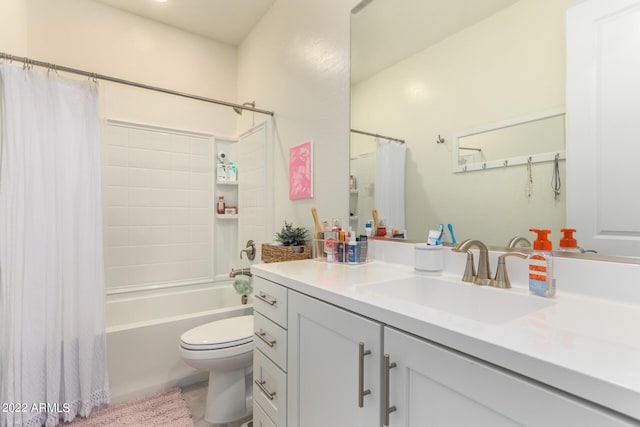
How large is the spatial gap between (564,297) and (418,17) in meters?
1.19

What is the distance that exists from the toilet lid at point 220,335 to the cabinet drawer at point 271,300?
469 mm

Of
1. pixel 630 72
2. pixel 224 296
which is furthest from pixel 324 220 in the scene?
pixel 224 296

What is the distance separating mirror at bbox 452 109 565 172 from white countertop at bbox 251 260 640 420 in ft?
1.39

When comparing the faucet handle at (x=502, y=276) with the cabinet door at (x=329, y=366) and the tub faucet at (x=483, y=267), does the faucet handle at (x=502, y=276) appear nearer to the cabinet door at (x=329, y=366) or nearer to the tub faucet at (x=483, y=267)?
the tub faucet at (x=483, y=267)

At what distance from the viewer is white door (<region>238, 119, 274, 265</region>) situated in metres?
2.42

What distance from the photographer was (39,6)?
2193mm

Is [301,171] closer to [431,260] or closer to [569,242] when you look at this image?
[431,260]

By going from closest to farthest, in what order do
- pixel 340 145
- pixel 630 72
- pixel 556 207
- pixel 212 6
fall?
1. pixel 630 72
2. pixel 556 207
3. pixel 340 145
4. pixel 212 6

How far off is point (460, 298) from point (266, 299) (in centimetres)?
74

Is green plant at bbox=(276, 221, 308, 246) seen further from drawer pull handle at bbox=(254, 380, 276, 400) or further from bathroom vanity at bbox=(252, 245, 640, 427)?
drawer pull handle at bbox=(254, 380, 276, 400)

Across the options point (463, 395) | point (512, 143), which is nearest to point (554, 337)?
point (463, 395)

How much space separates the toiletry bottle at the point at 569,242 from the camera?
880mm

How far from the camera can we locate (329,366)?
3.02 feet

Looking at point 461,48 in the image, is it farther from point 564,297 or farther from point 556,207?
point 564,297
